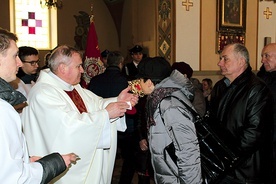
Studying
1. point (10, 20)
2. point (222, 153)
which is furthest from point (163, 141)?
point (10, 20)

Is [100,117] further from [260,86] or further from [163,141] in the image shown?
[260,86]

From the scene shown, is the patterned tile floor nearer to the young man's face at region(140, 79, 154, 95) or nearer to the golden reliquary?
the golden reliquary

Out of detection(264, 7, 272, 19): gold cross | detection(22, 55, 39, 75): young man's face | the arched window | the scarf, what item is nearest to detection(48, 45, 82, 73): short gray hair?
the scarf

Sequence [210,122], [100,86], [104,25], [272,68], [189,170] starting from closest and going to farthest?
[189,170] → [210,122] → [272,68] → [100,86] → [104,25]

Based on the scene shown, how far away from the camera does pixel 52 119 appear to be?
8.13 feet

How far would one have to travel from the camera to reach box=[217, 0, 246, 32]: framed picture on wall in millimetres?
8008

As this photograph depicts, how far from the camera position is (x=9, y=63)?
1.71 m

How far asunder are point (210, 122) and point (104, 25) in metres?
8.99

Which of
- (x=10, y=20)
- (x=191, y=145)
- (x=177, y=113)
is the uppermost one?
(x=10, y=20)

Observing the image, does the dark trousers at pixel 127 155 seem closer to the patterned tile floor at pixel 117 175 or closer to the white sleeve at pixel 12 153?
the patterned tile floor at pixel 117 175

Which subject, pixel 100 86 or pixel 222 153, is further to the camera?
pixel 100 86

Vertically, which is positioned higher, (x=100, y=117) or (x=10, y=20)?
(x=10, y=20)

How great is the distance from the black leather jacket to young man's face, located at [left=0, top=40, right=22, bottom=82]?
1.57 m

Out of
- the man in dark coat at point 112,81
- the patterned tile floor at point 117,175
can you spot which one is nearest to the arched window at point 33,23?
the patterned tile floor at point 117,175
